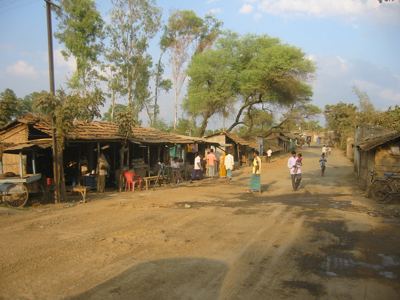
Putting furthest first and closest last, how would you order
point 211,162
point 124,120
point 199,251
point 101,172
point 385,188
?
point 211,162, point 124,120, point 101,172, point 385,188, point 199,251

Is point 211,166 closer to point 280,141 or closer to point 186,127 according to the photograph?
point 186,127

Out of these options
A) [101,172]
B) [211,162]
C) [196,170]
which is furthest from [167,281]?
[211,162]

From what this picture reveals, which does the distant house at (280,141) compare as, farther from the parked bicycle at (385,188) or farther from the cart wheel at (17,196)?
the cart wheel at (17,196)

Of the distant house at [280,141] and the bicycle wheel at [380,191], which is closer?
the bicycle wheel at [380,191]

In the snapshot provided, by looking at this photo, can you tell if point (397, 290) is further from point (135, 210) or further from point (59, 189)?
point (59, 189)

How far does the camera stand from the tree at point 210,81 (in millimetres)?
39944

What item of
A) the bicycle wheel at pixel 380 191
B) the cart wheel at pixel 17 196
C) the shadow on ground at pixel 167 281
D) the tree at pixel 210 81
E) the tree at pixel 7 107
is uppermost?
the tree at pixel 210 81

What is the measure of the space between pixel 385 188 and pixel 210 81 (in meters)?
28.1

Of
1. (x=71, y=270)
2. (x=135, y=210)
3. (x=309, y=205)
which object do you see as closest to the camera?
(x=71, y=270)

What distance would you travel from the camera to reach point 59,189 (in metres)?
14.4

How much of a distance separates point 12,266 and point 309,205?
10.0 metres

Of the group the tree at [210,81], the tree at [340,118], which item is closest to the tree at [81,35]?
the tree at [210,81]

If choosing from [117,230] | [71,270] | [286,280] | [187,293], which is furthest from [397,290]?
[117,230]

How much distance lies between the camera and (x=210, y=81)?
41281 millimetres
